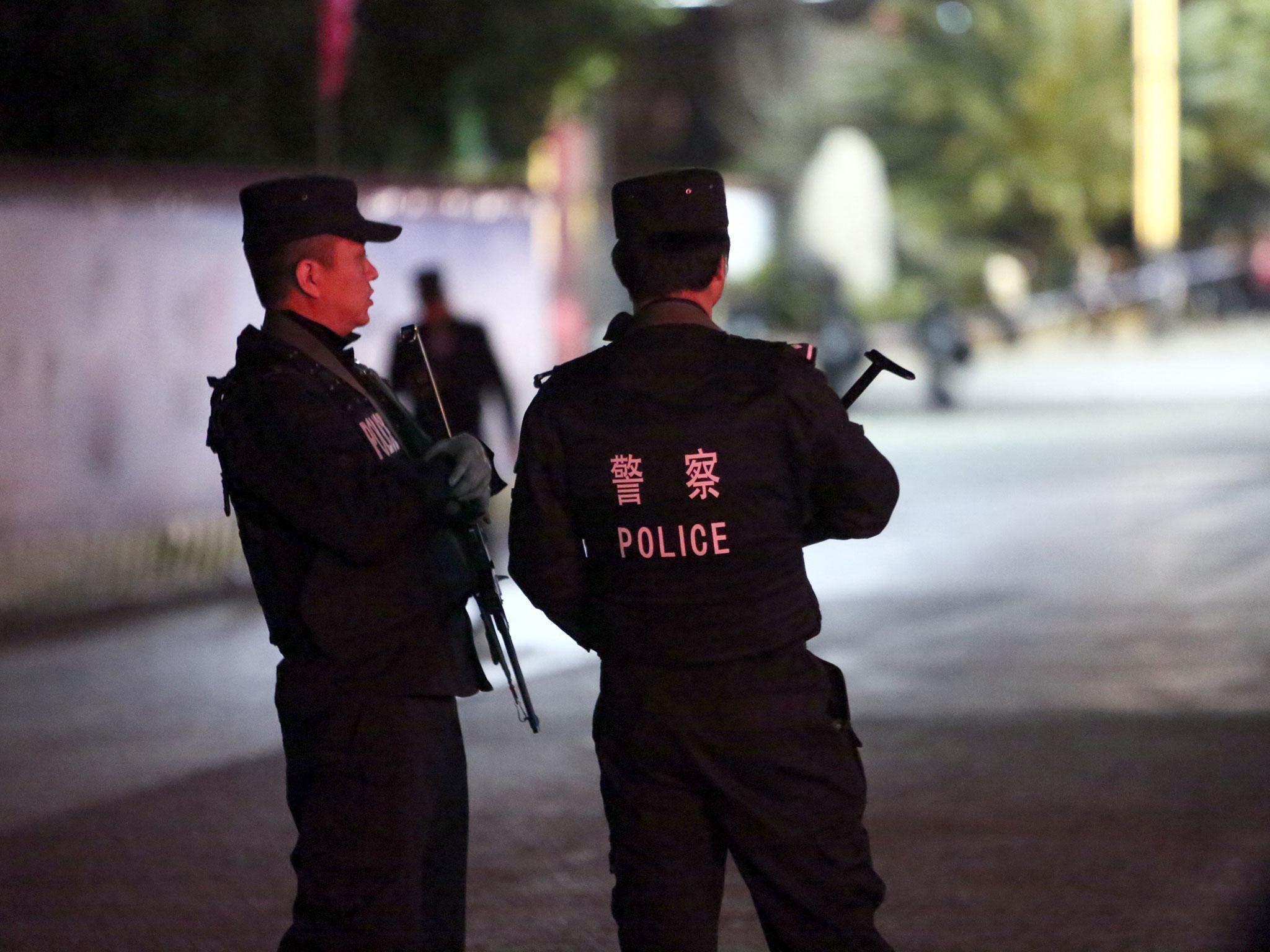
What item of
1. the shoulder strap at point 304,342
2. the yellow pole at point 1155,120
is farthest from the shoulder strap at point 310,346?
the yellow pole at point 1155,120

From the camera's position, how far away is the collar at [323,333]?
12.9 ft

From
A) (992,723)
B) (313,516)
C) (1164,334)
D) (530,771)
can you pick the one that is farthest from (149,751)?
(1164,334)

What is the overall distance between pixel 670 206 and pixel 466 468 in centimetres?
58

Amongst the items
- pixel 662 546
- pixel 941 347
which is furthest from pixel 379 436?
pixel 941 347

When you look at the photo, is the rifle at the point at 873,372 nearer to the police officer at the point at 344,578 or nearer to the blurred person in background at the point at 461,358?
the police officer at the point at 344,578

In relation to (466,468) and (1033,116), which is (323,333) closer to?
(466,468)

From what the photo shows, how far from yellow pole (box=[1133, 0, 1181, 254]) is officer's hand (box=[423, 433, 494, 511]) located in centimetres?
3170

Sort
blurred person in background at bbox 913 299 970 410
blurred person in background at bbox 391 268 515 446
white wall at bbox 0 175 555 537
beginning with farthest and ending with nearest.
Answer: blurred person in background at bbox 913 299 970 410 < white wall at bbox 0 175 555 537 < blurred person in background at bbox 391 268 515 446

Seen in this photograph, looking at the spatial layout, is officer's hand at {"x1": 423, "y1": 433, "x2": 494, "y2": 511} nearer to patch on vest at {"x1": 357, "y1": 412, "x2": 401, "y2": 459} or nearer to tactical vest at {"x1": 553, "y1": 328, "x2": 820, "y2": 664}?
patch on vest at {"x1": 357, "y1": 412, "x2": 401, "y2": 459}

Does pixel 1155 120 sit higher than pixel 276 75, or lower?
lower

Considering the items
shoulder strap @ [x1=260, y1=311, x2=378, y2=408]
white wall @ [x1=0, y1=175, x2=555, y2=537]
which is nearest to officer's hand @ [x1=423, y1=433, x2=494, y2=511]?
shoulder strap @ [x1=260, y1=311, x2=378, y2=408]

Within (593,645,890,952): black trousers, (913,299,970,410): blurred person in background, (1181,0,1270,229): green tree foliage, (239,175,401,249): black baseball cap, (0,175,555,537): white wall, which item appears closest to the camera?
(593,645,890,952): black trousers

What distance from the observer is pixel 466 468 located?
380 centimetres

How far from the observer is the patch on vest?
152 inches
